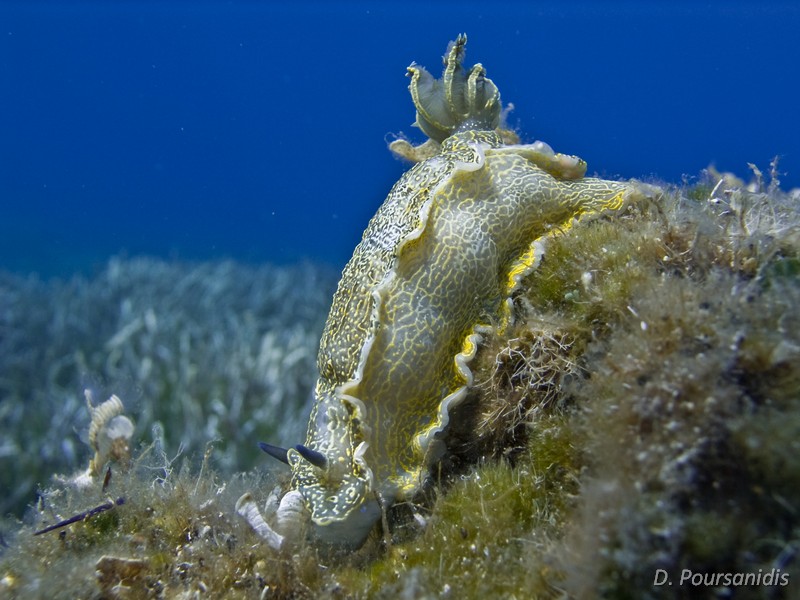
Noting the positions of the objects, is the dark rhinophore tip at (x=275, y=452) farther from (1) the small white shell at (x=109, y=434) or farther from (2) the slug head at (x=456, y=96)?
(2) the slug head at (x=456, y=96)

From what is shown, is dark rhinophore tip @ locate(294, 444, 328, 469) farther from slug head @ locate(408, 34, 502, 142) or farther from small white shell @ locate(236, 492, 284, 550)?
slug head @ locate(408, 34, 502, 142)

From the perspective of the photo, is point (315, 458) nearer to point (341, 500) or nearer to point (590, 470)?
point (341, 500)

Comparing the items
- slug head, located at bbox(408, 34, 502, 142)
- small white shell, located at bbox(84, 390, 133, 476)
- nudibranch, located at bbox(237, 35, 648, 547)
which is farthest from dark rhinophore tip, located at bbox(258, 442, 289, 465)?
slug head, located at bbox(408, 34, 502, 142)

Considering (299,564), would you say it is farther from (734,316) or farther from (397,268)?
(734,316)

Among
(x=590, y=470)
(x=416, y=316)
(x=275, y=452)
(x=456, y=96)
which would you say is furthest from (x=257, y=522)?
(x=456, y=96)

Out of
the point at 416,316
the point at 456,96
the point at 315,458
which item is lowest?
the point at 315,458

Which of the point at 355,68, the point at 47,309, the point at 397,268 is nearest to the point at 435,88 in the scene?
the point at 397,268
